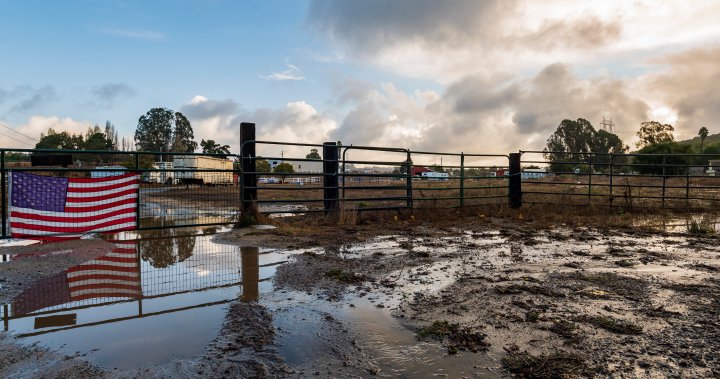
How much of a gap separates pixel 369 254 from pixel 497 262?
1.61 meters

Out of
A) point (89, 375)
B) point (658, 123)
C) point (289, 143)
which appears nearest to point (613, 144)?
point (658, 123)

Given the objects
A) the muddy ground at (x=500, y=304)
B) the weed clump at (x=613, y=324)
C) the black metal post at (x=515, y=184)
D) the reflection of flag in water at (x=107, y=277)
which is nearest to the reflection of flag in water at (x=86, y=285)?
the reflection of flag in water at (x=107, y=277)

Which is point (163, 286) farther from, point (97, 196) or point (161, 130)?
point (161, 130)

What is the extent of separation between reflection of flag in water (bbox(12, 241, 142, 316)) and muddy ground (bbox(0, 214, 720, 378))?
21 cm

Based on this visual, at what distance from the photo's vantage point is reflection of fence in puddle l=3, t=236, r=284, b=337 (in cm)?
307

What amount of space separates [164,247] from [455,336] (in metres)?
4.83

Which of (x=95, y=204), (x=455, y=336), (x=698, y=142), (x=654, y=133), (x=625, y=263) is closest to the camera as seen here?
(x=455, y=336)

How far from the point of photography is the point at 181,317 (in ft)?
9.95

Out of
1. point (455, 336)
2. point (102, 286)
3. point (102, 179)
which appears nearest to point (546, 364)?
point (455, 336)

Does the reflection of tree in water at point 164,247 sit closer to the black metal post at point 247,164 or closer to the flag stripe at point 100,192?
the flag stripe at point 100,192

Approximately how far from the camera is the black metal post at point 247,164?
26.8 feet

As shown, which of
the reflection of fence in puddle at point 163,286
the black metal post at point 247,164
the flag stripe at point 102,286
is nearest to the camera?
the reflection of fence in puddle at point 163,286

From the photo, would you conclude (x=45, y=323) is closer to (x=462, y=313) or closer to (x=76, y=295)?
(x=76, y=295)

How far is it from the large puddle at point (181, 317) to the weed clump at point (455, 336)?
9cm
